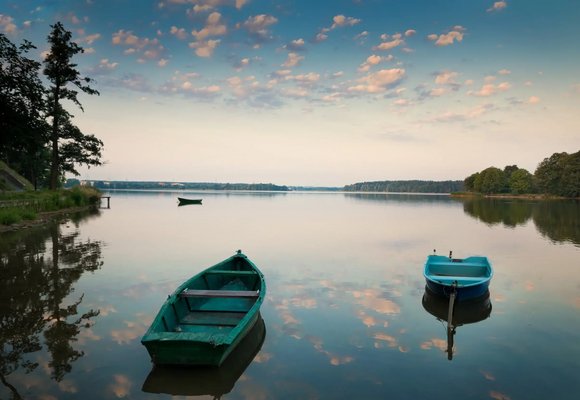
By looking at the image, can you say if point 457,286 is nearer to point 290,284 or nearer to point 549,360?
point 549,360

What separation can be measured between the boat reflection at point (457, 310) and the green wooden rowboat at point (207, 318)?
220 inches

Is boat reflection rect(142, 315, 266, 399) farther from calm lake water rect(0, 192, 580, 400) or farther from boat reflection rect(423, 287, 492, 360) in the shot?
boat reflection rect(423, 287, 492, 360)

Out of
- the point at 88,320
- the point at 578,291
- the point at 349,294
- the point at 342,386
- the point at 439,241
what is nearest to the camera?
the point at 342,386

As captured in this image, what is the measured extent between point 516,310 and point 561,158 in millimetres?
129268

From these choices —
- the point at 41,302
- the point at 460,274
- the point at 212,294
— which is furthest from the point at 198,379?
the point at 460,274

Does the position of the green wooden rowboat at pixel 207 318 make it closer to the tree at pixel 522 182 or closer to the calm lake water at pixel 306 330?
the calm lake water at pixel 306 330

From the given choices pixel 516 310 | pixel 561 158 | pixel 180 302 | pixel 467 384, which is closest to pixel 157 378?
pixel 180 302

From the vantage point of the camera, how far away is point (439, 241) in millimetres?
29125

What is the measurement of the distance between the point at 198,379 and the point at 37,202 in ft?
116

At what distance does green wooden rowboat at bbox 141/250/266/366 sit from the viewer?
715cm

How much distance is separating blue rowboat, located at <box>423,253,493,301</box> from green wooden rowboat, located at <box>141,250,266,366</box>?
19.5ft

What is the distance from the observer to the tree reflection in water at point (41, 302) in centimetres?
812

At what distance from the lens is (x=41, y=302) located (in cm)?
1177

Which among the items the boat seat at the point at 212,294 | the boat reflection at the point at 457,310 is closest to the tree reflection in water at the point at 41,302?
the boat seat at the point at 212,294
